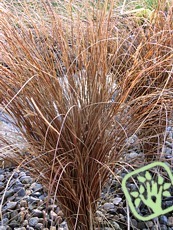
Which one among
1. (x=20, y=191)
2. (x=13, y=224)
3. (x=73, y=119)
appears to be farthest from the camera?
(x=20, y=191)

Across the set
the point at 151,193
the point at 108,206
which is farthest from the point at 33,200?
the point at 151,193

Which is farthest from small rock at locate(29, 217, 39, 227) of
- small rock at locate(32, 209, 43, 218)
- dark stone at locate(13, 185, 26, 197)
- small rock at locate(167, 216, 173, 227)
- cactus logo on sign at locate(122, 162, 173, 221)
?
small rock at locate(167, 216, 173, 227)

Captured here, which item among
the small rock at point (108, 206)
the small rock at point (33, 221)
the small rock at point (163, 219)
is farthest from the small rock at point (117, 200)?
the small rock at point (33, 221)

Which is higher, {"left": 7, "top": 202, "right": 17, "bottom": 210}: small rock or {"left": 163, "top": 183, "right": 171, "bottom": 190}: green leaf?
{"left": 163, "top": 183, "right": 171, "bottom": 190}: green leaf

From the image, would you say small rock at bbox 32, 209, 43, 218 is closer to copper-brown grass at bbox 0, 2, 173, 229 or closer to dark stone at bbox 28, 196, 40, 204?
dark stone at bbox 28, 196, 40, 204

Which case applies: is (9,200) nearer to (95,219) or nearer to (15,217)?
(15,217)

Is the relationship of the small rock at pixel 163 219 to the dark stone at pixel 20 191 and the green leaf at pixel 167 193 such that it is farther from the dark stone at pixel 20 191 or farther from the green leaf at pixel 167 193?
the dark stone at pixel 20 191

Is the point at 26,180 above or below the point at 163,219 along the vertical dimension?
above

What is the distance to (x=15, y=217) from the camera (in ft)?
4.01

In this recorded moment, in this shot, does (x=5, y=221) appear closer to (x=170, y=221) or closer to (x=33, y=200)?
(x=33, y=200)

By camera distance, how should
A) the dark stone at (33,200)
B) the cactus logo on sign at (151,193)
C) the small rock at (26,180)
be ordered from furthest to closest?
the small rock at (26,180)
the dark stone at (33,200)
the cactus logo on sign at (151,193)

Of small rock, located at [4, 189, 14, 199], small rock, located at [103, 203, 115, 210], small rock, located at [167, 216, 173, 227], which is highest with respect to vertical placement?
small rock, located at [4, 189, 14, 199]

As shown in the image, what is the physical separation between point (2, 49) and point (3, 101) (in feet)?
0.48

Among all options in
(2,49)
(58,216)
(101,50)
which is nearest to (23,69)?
(2,49)
